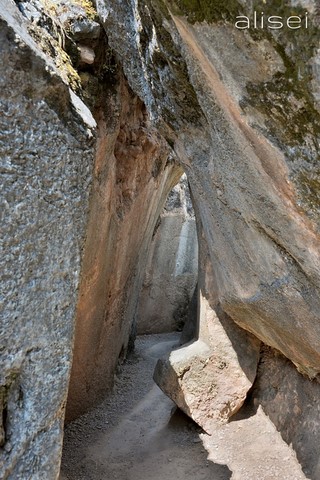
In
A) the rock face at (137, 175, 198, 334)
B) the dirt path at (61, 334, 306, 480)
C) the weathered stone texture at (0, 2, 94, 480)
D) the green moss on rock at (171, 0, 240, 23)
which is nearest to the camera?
the weathered stone texture at (0, 2, 94, 480)

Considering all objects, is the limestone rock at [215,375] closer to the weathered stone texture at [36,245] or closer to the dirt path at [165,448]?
the dirt path at [165,448]

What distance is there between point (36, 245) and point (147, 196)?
4.25 meters

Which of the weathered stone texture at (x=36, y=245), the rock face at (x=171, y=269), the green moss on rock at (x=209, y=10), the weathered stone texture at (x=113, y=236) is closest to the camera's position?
the weathered stone texture at (x=36, y=245)

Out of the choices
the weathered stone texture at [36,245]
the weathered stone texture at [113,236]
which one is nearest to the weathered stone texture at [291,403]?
the weathered stone texture at [113,236]

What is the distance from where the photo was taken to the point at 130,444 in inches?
188

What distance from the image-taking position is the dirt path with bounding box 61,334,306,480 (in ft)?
13.5

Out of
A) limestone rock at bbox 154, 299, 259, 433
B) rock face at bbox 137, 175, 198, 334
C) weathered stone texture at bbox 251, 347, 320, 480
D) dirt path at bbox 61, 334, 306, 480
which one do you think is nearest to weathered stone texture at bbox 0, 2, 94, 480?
dirt path at bbox 61, 334, 306, 480

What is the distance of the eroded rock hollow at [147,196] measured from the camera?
1.99 metres

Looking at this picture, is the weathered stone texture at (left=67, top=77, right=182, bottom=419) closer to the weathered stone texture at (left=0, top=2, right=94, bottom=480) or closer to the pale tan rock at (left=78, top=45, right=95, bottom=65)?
the pale tan rock at (left=78, top=45, right=95, bottom=65)

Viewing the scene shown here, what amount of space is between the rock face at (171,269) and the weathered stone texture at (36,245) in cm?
766

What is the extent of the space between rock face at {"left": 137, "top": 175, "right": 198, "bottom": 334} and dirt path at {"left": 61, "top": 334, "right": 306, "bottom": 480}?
14.2 ft

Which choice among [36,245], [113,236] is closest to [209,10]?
[36,245]

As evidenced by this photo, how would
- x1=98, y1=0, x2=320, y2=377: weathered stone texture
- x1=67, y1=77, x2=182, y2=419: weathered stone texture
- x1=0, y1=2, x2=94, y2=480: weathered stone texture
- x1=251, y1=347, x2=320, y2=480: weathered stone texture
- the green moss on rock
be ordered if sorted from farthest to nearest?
x1=67, y1=77, x2=182, y2=419: weathered stone texture → x1=251, y1=347, x2=320, y2=480: weathered stone texture → x1=98, y1=0, x2=320, y2=377: weathered stone texture → the green moss on rock → x1=0, y1=2, x2=94, y2=480: weathered stone texture

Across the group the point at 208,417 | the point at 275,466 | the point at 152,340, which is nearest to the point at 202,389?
the point at 208,417
